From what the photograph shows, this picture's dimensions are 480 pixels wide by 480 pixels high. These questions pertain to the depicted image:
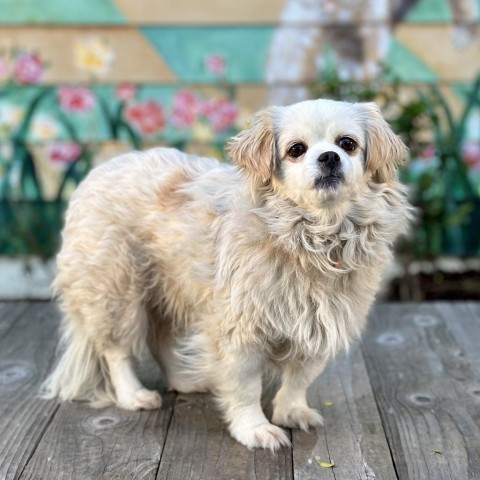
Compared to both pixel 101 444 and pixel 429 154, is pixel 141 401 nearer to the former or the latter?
pixel 101 444

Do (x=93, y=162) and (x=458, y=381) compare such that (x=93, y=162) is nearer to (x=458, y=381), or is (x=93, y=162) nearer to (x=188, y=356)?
(x=188, y=356)

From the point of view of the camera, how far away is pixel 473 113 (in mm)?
5062

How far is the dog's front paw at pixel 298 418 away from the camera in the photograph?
2.98m

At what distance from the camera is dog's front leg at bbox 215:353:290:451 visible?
9.28ft

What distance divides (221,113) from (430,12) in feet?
4.85

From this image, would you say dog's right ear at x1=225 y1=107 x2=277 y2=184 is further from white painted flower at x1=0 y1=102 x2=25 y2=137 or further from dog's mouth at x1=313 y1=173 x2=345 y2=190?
white painted flower at x1=0 y1=102 x2=25 y2=137

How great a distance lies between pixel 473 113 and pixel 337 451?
2989 mm

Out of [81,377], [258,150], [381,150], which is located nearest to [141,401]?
[81,377]

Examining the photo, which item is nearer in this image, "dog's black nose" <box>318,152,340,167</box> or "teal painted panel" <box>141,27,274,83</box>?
"dog's black nose" <box>318,152,340,167</box>

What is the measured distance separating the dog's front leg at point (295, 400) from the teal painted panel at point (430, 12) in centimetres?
288

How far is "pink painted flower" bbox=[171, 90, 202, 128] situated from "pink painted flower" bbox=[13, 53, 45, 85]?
0.88 meters

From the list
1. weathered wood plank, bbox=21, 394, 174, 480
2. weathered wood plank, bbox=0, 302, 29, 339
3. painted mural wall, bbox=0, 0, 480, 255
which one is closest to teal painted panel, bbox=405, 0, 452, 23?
painted mural wall, bbox=0, 0, 480, 255

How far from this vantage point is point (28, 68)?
504 centimetres

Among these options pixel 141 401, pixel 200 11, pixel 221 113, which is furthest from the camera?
pixel 221 113
